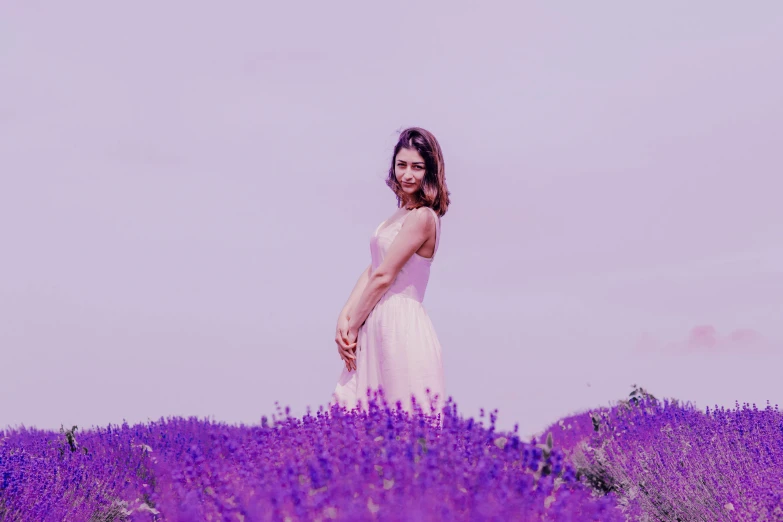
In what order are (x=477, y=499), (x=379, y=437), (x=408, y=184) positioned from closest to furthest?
1. (x=477, y=499)
2. (x=379, y=437)
3. (x=408, y=184)

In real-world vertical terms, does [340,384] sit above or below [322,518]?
above

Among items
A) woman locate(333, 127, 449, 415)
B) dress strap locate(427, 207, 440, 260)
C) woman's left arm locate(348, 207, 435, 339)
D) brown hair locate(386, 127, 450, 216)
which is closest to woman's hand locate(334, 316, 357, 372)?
woman locate(333, 127, 449, 415)

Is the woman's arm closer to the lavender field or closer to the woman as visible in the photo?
the woman

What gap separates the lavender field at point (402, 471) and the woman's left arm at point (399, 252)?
0.62 metres

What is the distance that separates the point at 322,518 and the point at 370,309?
95.8 inches

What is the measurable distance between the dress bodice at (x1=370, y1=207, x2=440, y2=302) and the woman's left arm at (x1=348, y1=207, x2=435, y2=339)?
0.20 ft

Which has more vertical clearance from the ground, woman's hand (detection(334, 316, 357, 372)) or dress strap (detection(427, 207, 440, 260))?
dress strap (detection(427, 207, 440, 260))

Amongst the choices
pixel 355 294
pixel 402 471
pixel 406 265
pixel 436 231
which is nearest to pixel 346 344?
pixel 355 294

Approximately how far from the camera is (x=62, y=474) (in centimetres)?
532

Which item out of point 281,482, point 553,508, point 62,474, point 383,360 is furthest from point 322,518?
point 62,474

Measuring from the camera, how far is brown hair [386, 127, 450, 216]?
5.04m

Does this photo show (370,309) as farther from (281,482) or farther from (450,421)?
(281,482)

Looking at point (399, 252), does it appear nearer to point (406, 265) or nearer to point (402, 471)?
point (406, 265)

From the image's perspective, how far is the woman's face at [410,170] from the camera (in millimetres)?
5059
